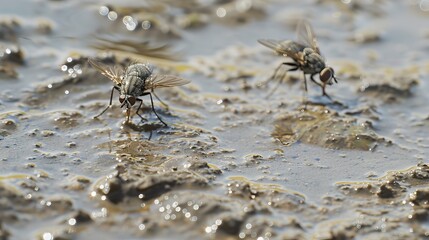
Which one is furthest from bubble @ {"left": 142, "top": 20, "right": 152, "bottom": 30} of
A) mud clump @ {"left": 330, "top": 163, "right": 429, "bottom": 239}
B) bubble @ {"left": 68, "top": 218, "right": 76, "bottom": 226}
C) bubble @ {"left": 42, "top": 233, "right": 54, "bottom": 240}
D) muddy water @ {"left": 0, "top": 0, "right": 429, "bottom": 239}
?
bubble @ {"left": 42, "top": 233, "right": 54, "bottom": 240}

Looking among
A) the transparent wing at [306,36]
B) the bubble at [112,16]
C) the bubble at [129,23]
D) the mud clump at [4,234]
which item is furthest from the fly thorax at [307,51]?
the mud clump at [4,234]

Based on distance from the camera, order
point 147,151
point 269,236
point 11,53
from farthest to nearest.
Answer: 1. point 11,53
2. point 147,151
3. point 269,236

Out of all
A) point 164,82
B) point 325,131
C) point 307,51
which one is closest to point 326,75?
point 307,51

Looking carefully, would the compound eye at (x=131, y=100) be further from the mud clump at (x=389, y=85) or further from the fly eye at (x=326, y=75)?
the mud clump at (x=389, y=85)

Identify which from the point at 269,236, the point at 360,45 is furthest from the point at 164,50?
the point at 269,236

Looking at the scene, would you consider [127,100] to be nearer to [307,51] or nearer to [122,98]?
[122,98]

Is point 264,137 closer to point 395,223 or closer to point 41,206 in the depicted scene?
point 395,223
